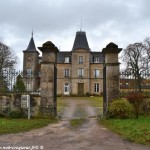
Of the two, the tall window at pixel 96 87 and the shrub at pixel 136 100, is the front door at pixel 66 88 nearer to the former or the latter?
the tall window at pixel 96 87

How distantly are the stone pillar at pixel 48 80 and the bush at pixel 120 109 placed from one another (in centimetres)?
284

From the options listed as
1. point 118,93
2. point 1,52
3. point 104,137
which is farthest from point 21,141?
point 1,52

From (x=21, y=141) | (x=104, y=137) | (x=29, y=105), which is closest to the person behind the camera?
(x=21, y=141)

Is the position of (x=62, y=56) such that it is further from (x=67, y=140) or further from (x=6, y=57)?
(x=67, y=140)

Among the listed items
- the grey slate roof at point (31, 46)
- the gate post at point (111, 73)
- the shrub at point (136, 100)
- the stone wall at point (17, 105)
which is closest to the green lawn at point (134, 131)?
the shrub at point (136, 100)

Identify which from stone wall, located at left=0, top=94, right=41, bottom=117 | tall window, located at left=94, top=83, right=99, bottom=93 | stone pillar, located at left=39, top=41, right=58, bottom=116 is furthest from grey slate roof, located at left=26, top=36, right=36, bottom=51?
stone wall, located at left=0, top=94, right=41, bottom=117

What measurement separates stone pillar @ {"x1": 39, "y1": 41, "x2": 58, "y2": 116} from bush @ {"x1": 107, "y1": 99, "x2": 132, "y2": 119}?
2.84 m

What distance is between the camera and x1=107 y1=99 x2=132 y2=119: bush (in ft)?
39.6

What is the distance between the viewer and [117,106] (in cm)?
1217

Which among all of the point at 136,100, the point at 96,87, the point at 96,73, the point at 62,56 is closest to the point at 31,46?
the point at 62,56

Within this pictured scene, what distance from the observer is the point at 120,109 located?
12.1 meters

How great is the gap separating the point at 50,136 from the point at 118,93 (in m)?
5.38

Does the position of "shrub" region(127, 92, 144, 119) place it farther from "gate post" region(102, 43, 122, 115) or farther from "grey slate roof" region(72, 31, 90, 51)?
Result: "grey slate roof" region(72, 31, 90, 51)

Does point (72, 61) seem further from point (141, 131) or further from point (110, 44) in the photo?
point (141, 131)
